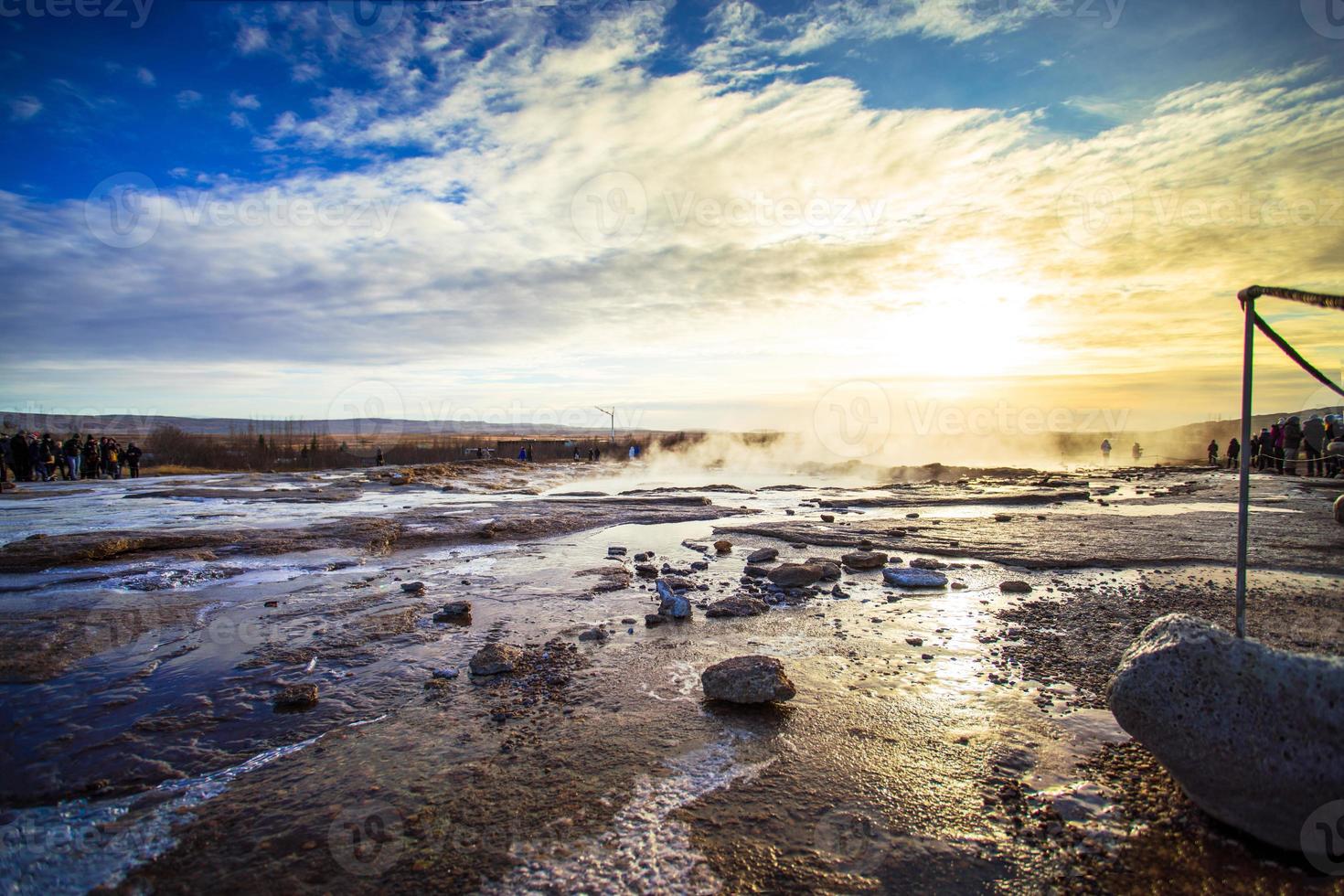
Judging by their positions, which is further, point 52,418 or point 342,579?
point 52,418

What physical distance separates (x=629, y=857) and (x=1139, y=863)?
2.57 metres

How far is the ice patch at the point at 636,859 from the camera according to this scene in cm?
306

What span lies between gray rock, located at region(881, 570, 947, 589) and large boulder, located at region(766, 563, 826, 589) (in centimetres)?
103

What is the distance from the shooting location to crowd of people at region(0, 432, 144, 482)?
930 inches

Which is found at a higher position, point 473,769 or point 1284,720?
point 1284,720

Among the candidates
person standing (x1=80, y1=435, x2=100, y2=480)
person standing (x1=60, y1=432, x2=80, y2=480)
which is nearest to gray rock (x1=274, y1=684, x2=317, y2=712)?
person standing (x1=60, y1=432, x2=80, y2=480)

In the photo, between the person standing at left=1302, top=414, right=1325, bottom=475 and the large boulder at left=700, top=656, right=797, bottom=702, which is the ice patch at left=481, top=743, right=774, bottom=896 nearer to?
the large boulder at left=700, top=656, right=797, bottom=702

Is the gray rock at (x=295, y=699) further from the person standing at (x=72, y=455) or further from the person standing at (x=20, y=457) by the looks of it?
the person standing at (x=72, y=455)

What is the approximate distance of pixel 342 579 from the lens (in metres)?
9.54

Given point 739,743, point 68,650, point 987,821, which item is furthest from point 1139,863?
point 68,650

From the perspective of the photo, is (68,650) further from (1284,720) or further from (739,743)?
(1284,720)

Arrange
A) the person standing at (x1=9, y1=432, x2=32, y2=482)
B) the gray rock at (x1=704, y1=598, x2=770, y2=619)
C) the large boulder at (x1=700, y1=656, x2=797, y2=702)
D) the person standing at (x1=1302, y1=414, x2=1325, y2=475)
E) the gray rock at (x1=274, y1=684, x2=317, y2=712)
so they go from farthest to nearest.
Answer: the person standing at (x1=1302, y1=414, x2=1325, y2=475) → the person standing at (x1=9, y1=432, x2=32, y2=482) → the gray rock at (x1=704, y1=598, x2=770, y2=619) → the gray rock at (x1=274, y1=684, x2=317, y2=712) → the large boulder at (x1=700, y1=656, x2=797, y2=702)

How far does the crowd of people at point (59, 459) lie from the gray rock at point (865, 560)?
1081 inches

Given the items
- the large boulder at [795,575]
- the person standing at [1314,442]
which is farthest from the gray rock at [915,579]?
the person standing at [1314,442]
